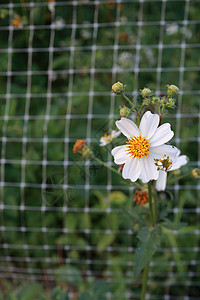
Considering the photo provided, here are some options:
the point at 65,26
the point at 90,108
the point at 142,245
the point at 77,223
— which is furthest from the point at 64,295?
the point at 65,26

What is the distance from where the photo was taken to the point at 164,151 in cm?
95

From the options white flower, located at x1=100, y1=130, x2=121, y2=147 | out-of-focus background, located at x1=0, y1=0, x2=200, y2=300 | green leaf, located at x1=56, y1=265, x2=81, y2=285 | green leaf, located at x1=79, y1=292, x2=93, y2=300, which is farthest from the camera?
out-of-focus background, located at x1=0, y1=0, x2=200, y2=300

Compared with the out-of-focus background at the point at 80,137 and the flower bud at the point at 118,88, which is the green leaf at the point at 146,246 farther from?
the out-of-focus background at the point at 80,137

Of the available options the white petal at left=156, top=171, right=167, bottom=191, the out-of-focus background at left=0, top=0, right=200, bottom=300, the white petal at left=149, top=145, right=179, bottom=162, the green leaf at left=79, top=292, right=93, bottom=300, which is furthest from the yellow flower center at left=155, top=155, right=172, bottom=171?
the out-of-focus background at left=0, top=0, right=200, bottom=300

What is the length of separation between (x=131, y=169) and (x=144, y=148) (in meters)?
0.06

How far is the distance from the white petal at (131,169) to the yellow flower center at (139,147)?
0.02 metres

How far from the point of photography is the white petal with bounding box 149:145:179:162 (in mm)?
933

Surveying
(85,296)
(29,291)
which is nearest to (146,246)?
(85,296)

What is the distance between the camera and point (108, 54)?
2.75 meters

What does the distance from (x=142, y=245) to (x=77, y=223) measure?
3.94ft

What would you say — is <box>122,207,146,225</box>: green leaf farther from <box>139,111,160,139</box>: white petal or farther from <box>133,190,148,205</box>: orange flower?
<box>139,111,160,139</box>: white petal

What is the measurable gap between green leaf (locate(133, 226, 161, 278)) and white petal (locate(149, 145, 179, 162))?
1.02ft

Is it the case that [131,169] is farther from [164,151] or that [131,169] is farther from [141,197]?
[141,197]

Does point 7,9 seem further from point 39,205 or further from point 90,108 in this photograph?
point 39,205
